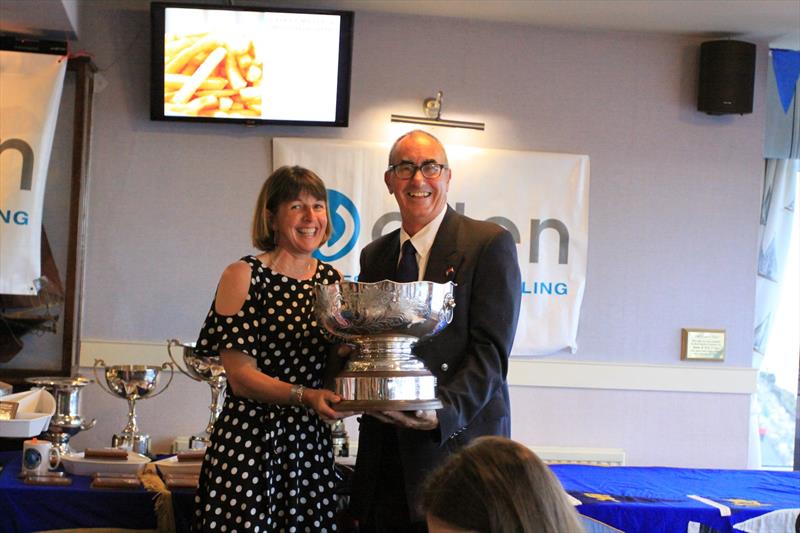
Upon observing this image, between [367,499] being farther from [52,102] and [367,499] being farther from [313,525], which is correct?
[52,102]

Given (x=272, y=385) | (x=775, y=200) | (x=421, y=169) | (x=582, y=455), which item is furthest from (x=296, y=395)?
(x=775, y=200)

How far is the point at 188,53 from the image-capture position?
452 cm

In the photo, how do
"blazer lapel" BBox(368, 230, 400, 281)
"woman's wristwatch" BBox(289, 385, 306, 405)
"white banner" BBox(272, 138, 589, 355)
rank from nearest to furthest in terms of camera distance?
"woman's wristwatch" BBox(289, 385, 306, 405) → "blazer lapel" BBox(368, 230, 400, 281) → "white banner" BBox(272, 138, 589, 355)

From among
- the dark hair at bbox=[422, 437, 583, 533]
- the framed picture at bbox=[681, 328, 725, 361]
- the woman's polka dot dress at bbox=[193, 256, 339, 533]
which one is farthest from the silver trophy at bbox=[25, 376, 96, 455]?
the framed picture at bbox=[681, 328, 725, 361]

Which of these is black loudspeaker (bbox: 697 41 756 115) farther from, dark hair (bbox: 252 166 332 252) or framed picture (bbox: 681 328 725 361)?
dark hair (bbox: 252 166 332 252)

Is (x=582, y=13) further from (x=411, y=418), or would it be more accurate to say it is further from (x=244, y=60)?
(x=411, y=418)

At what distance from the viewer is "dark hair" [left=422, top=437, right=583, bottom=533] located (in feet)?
3.87

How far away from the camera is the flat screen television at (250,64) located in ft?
14.7

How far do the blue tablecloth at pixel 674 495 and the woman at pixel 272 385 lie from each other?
0.94 m

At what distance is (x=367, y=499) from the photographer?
Answer: 238 cm

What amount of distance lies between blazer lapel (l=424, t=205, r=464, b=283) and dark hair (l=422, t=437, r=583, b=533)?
1067 mm

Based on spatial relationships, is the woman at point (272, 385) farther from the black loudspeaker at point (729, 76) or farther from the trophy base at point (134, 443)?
the black loudspeaker at point (729, 76)

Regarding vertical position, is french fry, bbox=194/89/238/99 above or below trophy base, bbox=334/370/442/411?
above

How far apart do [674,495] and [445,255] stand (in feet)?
4.15
